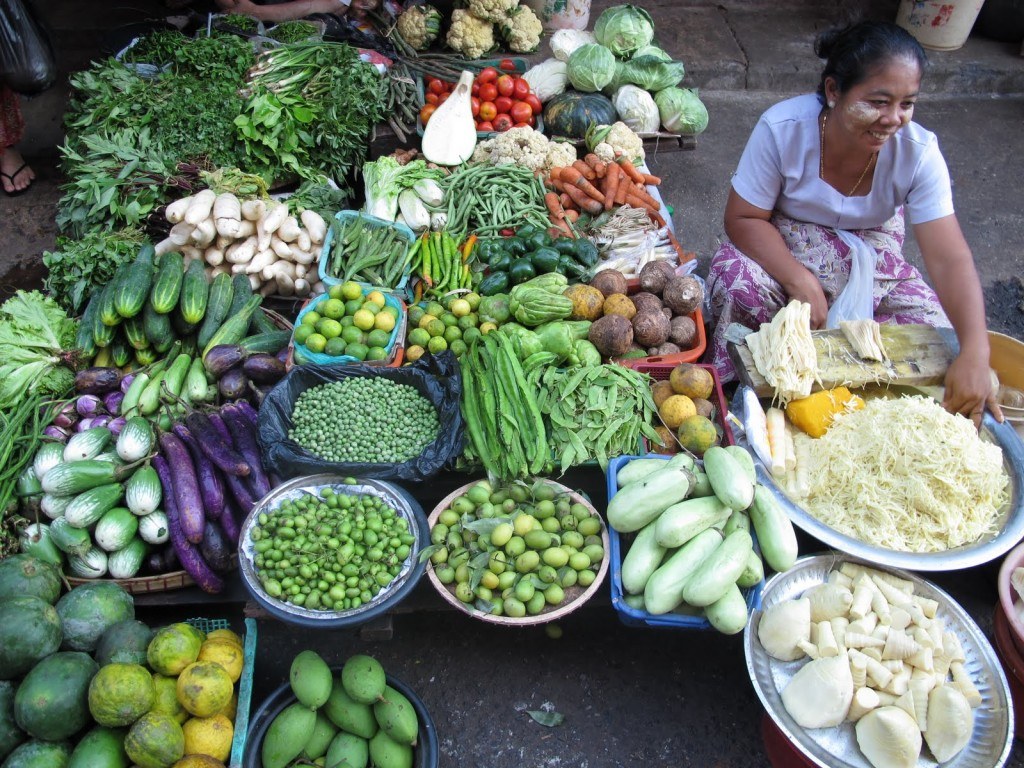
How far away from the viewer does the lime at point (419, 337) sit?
3152 mm

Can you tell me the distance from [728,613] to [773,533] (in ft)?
1.09

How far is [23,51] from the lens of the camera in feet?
14.4

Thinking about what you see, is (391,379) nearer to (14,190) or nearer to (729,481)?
(729,481)

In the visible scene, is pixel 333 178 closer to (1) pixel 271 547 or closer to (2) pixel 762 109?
(1) pixel 271 547

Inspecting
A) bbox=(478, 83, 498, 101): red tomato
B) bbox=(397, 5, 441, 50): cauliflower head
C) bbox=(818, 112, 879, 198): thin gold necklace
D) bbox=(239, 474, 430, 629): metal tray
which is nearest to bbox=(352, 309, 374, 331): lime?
bbox=(239, 474, 430, 629): metal tray

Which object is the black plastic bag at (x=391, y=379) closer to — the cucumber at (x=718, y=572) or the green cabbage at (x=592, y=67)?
the cucumber at (x=718, y=572)

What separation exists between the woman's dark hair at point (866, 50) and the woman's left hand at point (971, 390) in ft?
3.84

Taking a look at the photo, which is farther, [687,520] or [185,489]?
[185,489]

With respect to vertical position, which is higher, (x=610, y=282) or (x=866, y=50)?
(x=866, y=50)

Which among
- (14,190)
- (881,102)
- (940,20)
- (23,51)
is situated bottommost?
(14,190)

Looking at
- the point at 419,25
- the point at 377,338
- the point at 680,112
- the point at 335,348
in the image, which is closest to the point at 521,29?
the point at 419,25

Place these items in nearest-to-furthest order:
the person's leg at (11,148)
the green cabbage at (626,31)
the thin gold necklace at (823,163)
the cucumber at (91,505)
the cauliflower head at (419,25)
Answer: the cucumber at (91,505)
the thin gold necklace at (823,163)
the person's leg at (11,148)
the green cabbage at (626,31)
the cauliflower head at (419,25)

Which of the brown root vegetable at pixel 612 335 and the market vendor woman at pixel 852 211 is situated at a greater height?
the market vendor woman at pixel 852 211

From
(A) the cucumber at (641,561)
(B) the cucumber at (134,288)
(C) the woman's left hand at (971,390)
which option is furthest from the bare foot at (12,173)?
(C) the woman's left hand at (971,390)
